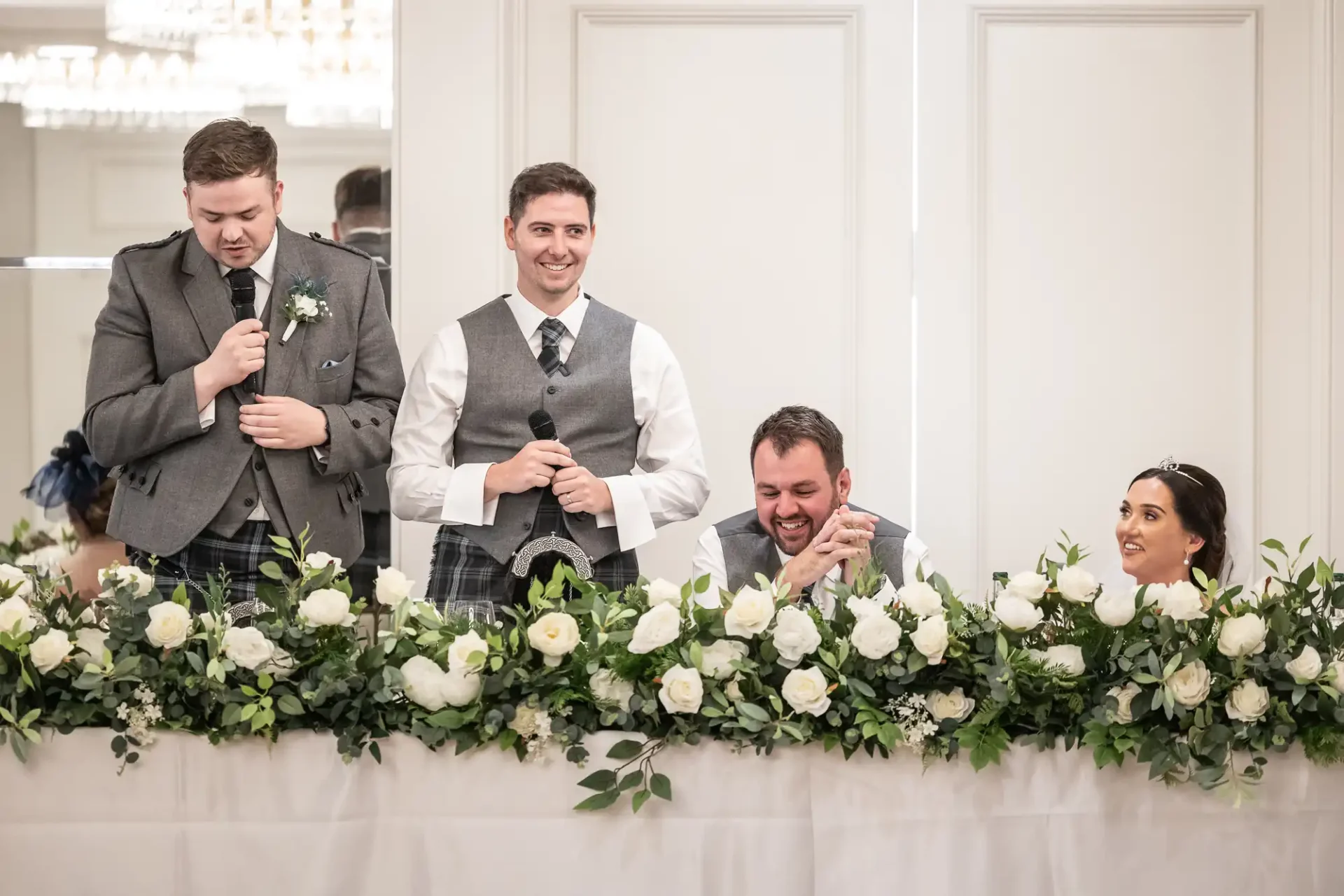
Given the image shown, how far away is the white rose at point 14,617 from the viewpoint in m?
1.61

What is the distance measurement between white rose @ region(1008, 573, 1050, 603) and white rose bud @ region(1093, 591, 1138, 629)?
7cm

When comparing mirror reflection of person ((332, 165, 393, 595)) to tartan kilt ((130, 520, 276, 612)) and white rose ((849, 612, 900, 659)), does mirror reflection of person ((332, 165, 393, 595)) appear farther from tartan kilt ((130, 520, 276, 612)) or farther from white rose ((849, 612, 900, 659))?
white rose ((849, 612, 900, 659))

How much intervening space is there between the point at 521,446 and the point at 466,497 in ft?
0.48

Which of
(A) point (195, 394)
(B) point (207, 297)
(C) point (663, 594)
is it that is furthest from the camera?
(B) point (207, 297)

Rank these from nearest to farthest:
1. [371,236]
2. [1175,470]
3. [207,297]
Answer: [207,297], [1175,470], [371,236]

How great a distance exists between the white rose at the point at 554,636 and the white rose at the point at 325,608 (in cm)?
24

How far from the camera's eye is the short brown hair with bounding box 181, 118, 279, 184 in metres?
2.12

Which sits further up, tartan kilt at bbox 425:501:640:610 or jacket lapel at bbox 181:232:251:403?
jacket lapel at bbox 181:232:251:403

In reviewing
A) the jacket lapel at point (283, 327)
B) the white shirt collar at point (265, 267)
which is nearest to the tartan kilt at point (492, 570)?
the jacket lapel at point (283, 327)

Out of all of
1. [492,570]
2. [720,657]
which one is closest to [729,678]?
[720,657]

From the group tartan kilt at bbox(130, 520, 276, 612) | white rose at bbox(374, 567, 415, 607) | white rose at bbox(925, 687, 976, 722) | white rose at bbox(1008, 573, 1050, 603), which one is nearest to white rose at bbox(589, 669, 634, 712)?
white rose at bbox(374, 567, 415, 607)

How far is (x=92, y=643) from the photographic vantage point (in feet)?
5.30

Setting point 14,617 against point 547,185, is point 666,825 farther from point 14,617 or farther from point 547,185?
point 547,185

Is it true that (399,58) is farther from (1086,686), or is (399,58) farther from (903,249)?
(1086,686)
